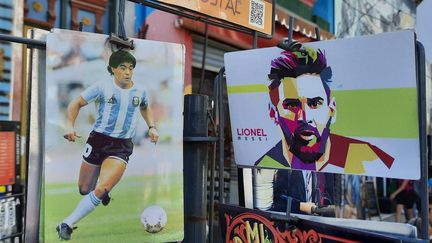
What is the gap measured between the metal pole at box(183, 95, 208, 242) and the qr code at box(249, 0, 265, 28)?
56 centimetres

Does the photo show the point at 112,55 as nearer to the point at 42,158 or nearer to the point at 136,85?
the point at 136,85

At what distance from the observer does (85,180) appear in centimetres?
173

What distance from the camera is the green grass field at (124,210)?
5.49ft

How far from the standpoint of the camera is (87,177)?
5.69 ft

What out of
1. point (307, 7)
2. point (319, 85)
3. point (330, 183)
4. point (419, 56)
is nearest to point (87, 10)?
point (330, 183)

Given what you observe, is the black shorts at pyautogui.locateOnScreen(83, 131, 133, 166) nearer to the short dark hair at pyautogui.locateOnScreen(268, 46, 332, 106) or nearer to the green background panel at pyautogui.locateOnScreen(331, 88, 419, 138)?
the short dark hair at pyautogui.locateOnScreen(268, 46, 332, 106)

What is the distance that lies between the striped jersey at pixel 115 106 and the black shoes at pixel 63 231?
15.1 inches

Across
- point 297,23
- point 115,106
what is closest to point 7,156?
point 115,106

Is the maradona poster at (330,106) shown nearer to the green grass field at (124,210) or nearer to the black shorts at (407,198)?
the green grass field at (124,210)

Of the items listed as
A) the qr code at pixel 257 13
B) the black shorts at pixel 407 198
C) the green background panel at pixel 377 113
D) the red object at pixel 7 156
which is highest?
the qr code at pixel 257 13

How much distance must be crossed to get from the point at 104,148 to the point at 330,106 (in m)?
0.93

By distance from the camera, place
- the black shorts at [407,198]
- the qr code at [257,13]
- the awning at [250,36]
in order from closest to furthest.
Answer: the qr code at [257,13] < the awning at [250,36] < the black shorts at [407,198]

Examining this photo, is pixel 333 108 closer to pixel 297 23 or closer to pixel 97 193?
pixel 97 193

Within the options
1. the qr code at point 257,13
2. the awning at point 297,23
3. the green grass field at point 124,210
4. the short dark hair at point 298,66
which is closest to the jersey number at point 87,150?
the green grass field at point 124,210
